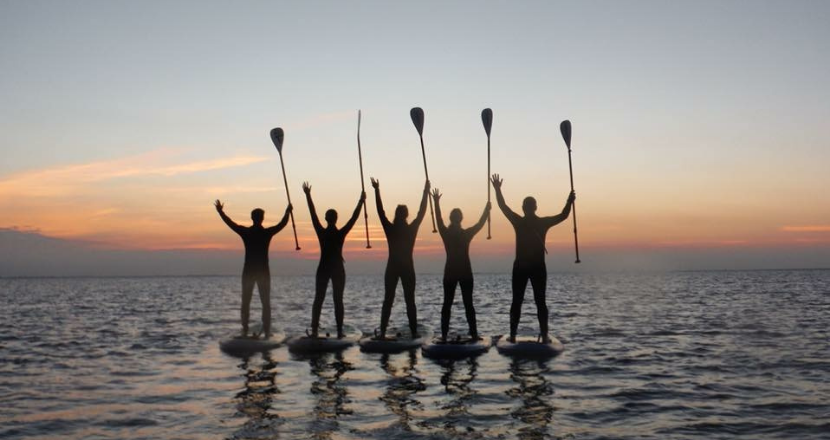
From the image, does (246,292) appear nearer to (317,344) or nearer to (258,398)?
(317,344)

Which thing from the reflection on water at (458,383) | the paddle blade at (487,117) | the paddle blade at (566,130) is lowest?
the reflection on water at (458,383)

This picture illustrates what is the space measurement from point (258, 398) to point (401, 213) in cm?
562

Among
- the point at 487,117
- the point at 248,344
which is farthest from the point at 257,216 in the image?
the point at 487,117

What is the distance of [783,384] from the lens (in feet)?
37.7

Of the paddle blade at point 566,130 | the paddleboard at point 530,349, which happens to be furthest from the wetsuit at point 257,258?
the paddle blade at point 566,130

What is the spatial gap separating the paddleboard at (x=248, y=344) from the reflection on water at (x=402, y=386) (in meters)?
2.58

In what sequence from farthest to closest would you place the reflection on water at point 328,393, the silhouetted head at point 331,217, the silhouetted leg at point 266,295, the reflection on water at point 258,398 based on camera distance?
the silhouetted leg at point 266,295, the silhouetted head at point 331,217, the reflection on water at point 328,393, the reflection on water at point 258,398

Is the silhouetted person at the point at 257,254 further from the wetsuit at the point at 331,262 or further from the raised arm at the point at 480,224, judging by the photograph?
the raised arm at the point at 480,224

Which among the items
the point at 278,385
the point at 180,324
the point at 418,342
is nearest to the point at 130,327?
the point at 180,324

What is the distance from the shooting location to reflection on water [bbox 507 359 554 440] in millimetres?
8359

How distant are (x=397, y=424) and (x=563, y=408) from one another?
8.10 ft

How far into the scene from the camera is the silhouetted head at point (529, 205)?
1395 cm

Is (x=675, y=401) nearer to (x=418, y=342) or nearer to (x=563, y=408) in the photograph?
(x=563, y=408)

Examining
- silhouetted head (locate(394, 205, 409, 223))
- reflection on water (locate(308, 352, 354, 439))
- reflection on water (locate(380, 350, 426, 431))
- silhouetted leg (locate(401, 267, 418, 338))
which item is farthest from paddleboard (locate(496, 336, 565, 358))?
silhouetted head (locate(394, 205, 409, 223))
